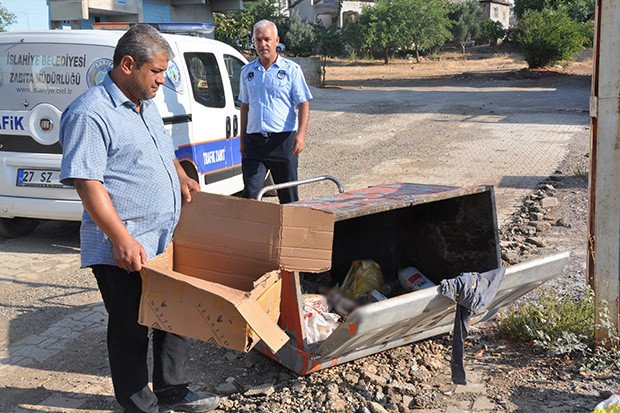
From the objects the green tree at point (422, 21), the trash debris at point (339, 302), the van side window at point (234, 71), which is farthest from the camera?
the green tree at point (422, 21)

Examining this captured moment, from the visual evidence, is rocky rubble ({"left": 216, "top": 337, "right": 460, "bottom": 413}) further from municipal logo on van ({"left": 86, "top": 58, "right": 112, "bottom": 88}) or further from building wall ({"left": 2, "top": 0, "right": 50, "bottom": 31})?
building wall ({"left": 2, "top": 0, "right": 50, "bottom": 31})

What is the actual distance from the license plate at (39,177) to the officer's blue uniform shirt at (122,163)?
308 cm

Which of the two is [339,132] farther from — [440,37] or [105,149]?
[440,37]

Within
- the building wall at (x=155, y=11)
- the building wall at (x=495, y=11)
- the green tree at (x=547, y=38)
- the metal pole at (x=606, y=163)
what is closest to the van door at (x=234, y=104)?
the metal pole at (x=606, y=163)

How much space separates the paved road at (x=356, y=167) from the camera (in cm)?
384

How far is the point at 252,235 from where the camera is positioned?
10.2 feet

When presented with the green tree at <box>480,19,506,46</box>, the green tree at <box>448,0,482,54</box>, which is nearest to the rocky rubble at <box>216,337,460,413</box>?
→ the green tree at <box>480,19,506,46</box>

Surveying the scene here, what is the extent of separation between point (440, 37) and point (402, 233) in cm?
3559

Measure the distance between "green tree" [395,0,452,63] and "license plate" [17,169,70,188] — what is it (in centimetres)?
3413

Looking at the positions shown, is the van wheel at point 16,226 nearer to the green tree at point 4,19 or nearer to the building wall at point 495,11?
the green tree at point 4,19

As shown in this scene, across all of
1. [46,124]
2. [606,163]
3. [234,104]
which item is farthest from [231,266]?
[234,104]

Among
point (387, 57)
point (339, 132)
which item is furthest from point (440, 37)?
point (339, 132)

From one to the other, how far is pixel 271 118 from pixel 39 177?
7.30ft

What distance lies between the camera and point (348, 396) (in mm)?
3422
